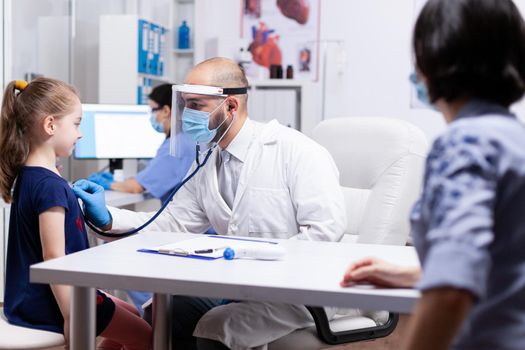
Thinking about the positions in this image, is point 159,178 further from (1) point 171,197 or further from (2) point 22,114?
(2) point 22,114

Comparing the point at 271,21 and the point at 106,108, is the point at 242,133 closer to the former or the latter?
the point at 106,108

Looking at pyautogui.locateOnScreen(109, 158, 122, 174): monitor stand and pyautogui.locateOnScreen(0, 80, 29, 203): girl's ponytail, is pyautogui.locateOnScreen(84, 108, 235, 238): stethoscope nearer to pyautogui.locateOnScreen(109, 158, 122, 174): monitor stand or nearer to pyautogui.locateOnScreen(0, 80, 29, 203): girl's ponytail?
pyautogui.locateOnScreen(0, 80, 29, 203): girl's ponytail

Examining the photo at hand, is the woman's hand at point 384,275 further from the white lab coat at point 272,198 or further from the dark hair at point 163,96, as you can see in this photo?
the dark hair at point 163,96

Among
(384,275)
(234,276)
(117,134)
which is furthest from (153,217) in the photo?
(117,134)

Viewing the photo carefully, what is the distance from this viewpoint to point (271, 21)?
549cm

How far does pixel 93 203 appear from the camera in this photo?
6.64ft

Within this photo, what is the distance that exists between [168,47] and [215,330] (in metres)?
3.98

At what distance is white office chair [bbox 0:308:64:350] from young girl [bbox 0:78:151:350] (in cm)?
2

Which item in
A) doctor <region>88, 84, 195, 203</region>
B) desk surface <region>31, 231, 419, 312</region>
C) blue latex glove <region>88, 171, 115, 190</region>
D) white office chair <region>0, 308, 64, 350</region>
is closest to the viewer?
desk surface <region>31, 231, 419, 312</region>

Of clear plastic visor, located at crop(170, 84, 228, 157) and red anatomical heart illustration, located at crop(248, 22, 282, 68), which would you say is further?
red anatomical heart illustration, located at crop(248, 22, 282, 68)

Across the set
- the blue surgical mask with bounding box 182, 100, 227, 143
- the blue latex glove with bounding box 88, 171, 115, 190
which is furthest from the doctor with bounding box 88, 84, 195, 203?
the blue surgical mask with bounding box 182, 100, 227, 143

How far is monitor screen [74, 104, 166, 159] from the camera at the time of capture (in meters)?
3.99

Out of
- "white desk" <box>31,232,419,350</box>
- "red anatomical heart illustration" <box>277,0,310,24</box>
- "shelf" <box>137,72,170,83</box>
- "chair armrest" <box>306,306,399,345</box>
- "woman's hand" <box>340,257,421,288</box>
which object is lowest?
"chair armrest" <box>306,306,399,345</box>

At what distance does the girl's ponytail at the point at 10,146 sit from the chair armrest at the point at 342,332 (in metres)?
0.82
